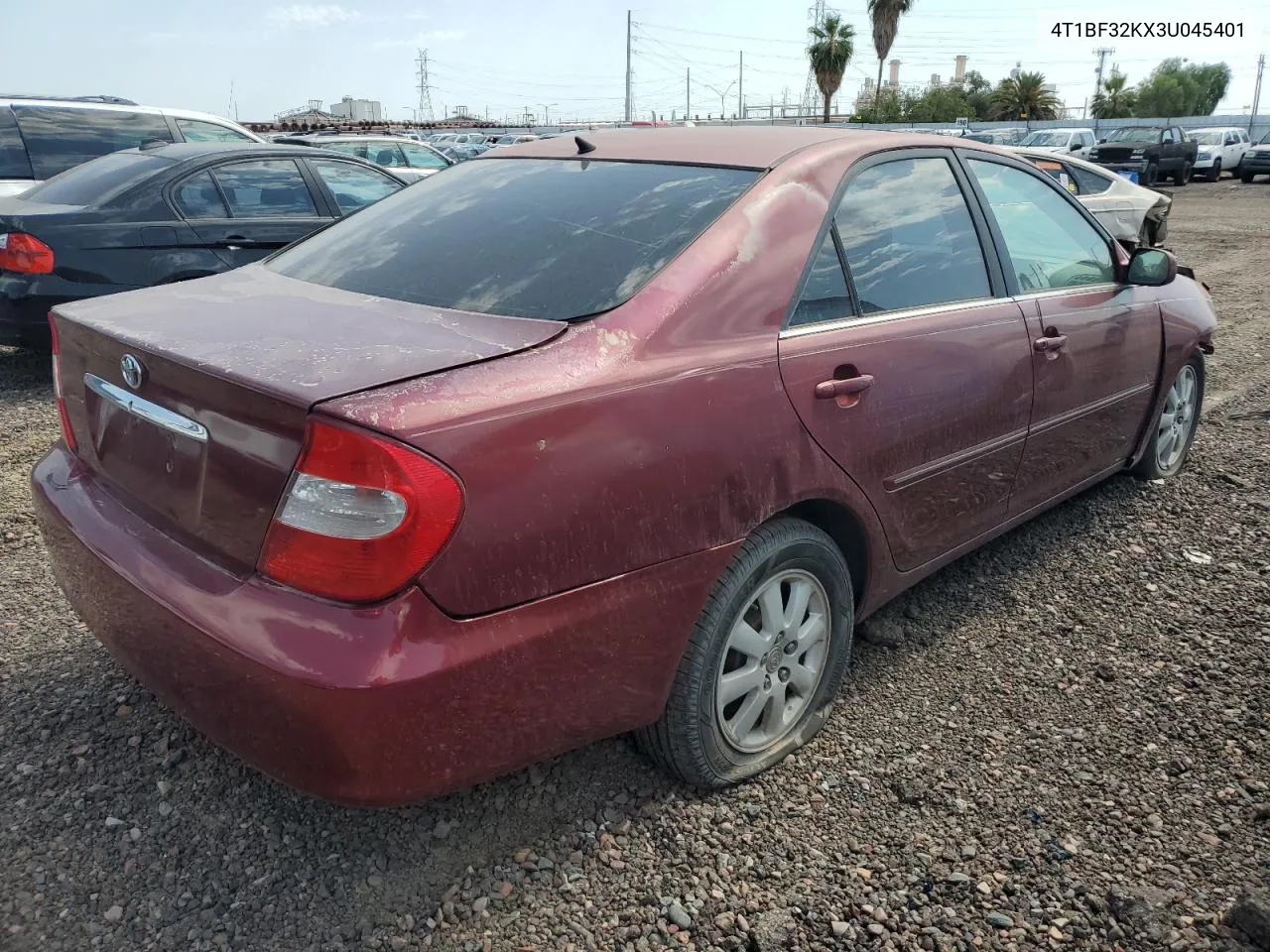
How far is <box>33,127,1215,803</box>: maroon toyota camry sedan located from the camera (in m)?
1.74

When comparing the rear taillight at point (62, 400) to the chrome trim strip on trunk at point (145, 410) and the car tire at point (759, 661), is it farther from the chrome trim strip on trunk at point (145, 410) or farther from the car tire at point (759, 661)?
the car tire at point (759, 661)

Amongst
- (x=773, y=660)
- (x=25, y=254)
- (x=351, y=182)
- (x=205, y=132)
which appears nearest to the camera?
(x=773, y=660)

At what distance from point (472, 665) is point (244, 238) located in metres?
5.14

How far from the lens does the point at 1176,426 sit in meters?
4.49

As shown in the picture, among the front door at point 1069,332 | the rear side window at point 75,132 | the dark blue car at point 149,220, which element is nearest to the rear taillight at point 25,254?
the dark blue car at point 149,220

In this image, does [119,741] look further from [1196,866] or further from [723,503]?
[1196,866]

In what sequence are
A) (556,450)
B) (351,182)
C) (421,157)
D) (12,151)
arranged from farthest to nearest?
(421,157) → (12,151) → (351,182) → (556,450)

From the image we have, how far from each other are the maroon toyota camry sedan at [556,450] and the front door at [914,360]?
0.01m

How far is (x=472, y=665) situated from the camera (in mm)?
1773

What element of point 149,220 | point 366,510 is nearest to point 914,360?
point 366,510

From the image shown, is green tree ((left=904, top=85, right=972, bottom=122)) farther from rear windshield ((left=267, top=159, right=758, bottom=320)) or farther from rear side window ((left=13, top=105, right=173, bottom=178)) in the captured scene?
rear windshield ((left=267, top=159, right=758, bottom=320))

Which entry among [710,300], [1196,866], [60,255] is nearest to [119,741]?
[710,300]

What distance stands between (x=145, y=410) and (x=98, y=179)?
15.6ft

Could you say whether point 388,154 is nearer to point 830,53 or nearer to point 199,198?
point 199,198
